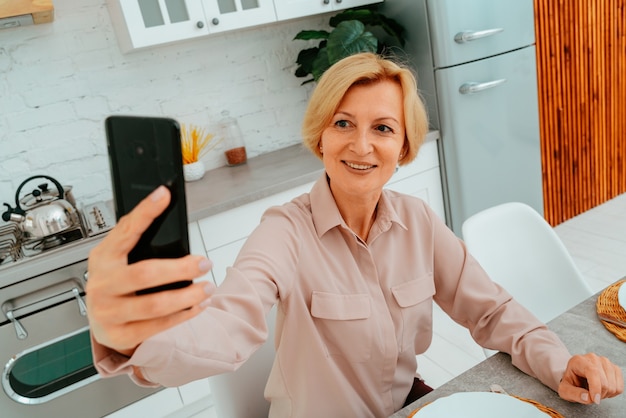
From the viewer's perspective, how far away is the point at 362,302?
997 mm

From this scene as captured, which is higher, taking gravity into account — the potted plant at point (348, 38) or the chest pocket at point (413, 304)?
the potted plant at point (348, 38)

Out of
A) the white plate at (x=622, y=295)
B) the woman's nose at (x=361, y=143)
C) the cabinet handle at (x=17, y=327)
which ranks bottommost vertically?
the cabinet handle at (x=17, y=327)

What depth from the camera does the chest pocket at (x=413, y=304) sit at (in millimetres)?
1034

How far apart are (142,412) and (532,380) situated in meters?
1.51

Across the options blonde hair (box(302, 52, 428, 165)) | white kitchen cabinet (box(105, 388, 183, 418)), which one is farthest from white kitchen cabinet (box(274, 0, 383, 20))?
white kitchen cabinet (box(105, 388, 183, 418))

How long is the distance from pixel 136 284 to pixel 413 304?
75 centimetres

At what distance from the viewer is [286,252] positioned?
0.95 meters

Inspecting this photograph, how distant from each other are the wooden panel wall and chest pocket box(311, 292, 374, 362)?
91.6 inches

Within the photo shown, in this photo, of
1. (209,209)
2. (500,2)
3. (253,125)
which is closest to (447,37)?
(500,2)

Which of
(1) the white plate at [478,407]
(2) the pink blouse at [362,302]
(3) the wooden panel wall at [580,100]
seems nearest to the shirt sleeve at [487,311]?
(2) the pink blouse at [362,302]

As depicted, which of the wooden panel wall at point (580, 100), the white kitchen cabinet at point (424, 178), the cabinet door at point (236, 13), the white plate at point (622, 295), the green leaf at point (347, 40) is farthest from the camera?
the wooden panel wall at point (580, 100)

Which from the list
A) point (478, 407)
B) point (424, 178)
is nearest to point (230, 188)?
point (424, 178)

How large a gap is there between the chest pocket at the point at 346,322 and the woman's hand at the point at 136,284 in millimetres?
555

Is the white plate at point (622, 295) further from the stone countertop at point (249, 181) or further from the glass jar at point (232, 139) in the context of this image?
the glass jar at point (232, 139)
